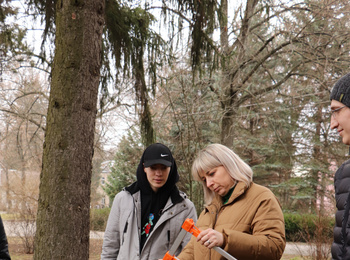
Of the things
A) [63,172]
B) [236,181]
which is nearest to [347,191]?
[236,181]

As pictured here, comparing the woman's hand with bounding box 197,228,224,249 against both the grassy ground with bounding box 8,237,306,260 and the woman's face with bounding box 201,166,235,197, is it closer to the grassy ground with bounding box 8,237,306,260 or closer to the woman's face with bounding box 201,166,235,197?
the woman's face with bounding box 201,166,235,197

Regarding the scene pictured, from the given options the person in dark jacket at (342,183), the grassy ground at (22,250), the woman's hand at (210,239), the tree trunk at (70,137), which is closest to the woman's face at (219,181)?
the woman's hand at (210,239)

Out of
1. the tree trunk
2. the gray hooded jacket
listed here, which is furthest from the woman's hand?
the tree trunk

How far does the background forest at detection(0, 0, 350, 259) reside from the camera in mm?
4617

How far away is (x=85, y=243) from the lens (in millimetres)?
3266

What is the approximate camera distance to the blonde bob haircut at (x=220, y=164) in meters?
2.02

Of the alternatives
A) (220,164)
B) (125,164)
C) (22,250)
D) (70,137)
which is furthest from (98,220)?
(220,164)

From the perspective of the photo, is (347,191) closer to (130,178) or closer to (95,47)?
(95,47)

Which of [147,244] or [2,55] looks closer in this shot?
[147,244]

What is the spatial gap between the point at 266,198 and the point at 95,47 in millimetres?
2203

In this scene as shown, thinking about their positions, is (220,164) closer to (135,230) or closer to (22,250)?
(135,230)

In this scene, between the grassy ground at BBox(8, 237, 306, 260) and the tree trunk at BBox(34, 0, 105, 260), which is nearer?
the tree trunk at BBox(34, 0, 105, 260)

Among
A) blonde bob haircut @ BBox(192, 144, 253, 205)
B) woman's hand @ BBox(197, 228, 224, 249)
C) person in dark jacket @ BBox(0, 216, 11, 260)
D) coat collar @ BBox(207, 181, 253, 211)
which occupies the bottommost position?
person in dark jacket @ BBox(0, 216, 11, 260)

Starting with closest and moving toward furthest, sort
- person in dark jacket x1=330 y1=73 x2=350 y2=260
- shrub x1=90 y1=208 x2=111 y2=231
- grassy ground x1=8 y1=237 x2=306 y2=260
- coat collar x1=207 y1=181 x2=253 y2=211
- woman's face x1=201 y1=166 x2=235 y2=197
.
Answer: person in dark jacket x1=330 y1=73 x2=350 y2=260 → coat collar x1=207 y1=181 x2=253 y2=211 → woman's face x1=201 y1=166 x2=235 y2=197 → grassy ground x1=8 y1=237 x2=306 y2=260 → shrub x1=90 y1=208 x2=111 y2=231
